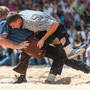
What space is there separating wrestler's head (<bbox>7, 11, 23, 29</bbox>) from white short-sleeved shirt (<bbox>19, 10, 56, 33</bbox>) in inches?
4.2

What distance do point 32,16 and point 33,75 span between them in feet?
6.90

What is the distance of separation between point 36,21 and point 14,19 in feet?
1.17

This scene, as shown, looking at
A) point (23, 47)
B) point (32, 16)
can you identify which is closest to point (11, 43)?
point (23, 47)

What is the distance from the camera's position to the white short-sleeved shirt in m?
4.32

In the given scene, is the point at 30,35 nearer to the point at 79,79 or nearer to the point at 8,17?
the point at 8,17

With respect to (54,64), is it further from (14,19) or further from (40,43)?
(14,19)

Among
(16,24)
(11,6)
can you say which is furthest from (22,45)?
(11,6)

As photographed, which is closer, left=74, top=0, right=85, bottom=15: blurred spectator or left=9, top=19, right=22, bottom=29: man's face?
left=9, top=19, right=22, bottom=29: man's face

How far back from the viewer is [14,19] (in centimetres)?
425

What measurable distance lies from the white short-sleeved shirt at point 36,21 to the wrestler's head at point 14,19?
108 millimetres

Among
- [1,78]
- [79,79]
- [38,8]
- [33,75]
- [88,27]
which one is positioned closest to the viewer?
[79,79]

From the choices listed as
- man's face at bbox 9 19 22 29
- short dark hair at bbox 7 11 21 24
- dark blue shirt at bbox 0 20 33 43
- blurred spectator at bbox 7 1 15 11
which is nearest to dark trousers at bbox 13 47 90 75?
dark blue shirt at bbox 0 20 33 43

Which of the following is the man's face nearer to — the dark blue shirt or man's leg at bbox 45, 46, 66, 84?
the dark blue shirt

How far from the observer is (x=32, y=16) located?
4.37 m
